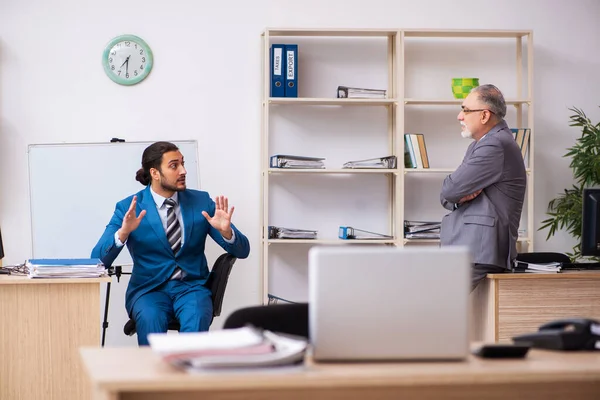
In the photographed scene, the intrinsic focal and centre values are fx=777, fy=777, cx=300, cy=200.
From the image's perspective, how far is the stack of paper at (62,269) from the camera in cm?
347

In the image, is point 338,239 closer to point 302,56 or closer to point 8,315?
point 302,56

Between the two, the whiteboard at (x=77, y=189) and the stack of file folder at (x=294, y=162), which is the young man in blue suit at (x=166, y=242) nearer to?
the whiteboard at (x=77, y=189)

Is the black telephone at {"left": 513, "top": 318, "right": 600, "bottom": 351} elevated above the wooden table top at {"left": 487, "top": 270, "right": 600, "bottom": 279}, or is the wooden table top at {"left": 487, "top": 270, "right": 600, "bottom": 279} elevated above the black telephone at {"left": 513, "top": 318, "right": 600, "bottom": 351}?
the black telephone at {"left": 513, "top": 318, "right": 600, "bottom": 351}

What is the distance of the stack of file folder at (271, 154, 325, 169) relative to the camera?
486 centimetres

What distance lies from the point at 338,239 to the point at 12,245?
2.11 meters

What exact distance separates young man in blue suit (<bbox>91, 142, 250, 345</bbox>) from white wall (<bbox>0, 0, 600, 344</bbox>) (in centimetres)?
95

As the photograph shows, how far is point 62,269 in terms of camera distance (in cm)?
348

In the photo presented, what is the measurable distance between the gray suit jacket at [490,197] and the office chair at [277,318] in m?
1.72

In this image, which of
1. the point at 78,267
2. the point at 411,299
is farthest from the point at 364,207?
the point at 411,299

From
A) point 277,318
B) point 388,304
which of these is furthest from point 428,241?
point 388,304

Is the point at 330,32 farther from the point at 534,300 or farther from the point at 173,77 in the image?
the point at 534,300

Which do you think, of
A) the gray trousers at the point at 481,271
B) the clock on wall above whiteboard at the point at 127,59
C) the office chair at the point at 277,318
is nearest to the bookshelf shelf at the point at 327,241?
the gray trousers at the point at 481,271

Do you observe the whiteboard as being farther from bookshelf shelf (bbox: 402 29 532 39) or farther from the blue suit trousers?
bookshelf shelf (bbox: 402 29 532 39)

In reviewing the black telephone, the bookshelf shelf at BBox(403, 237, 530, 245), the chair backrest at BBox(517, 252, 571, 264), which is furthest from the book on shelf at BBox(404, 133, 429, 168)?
the black telephone
